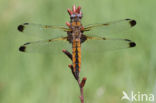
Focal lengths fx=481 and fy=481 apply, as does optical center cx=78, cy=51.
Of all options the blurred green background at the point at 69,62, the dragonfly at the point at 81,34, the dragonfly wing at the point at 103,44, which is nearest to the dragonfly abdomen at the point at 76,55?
the dragonfly at the point at 81,34

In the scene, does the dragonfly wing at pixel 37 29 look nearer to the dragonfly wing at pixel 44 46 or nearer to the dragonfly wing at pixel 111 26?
the dragonfly wing at pixel 44 46

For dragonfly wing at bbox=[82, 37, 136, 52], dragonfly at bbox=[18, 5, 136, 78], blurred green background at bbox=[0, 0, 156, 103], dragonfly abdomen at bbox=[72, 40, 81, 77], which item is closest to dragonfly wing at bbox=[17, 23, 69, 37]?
dragonfly at bbox=[18, 5, 136, 78]

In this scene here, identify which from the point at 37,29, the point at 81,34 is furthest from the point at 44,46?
the point at 81,34

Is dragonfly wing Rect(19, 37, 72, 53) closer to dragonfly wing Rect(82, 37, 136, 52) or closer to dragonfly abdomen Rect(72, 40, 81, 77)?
dragonfly wing Rect(82, 37, 136, 52)

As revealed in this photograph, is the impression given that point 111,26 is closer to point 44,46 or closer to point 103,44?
point 103,44

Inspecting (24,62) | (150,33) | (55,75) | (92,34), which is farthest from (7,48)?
(92,34)
